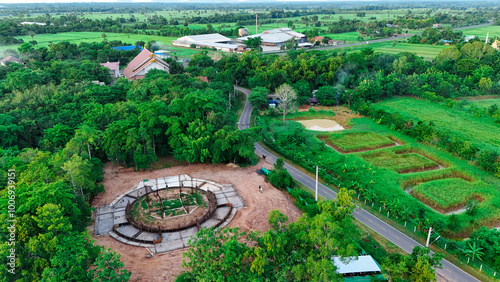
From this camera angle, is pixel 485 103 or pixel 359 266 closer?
pixel 359 266

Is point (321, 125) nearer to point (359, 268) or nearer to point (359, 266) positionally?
point (359, 266)

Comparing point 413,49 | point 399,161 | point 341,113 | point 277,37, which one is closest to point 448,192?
point 399,161

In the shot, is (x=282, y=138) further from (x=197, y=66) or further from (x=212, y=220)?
(x=197, y=66)

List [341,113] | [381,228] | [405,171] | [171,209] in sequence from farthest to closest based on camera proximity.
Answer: [341,113] → [405,171] → [171,209] → [381,228]

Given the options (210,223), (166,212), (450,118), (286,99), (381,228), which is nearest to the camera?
(381,228)

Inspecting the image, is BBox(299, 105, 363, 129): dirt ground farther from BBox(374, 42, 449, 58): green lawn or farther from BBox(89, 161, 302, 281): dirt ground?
BBox(374, 42, 449, 58): green lawn

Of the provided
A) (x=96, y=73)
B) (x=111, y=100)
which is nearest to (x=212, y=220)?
(x=111, y=100)
